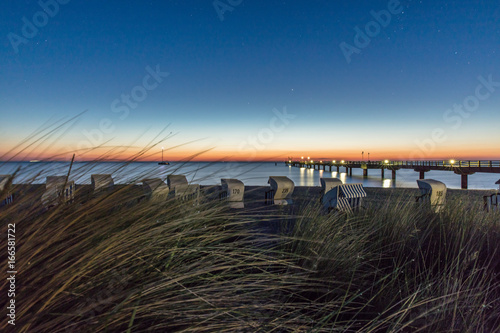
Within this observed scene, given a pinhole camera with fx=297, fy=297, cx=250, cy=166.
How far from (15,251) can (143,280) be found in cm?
49

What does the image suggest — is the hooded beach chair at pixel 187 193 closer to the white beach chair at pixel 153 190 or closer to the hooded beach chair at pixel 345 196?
the white beach chair at pixel 153 190

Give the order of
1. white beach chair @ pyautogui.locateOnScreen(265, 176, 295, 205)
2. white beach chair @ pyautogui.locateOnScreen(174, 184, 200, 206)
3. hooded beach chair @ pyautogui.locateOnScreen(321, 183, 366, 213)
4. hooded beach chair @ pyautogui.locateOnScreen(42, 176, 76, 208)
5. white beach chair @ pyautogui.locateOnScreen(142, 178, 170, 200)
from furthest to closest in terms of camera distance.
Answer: white beach chair @ pyautogui.locateOnScreen(265, 176, 295, 205) < hooded beach chair @ pyautogui.locateOnScreen(321, 183, 366, 213) < white beach chair @ pyautogui.locateOnScreen(174, 184, 200, 206) < white beach chair @ pyautogui.locateOnScreen(142, 178, 170, 200) < hooded beach chair @ pyautogui.locateOnScreen(42, 176, 76, 208)

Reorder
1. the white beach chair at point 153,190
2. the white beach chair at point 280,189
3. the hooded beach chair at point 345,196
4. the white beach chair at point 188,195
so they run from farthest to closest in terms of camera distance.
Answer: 1. the white beach chair at point 280,189
2. the hooded beach chair at point 345,196
3. the white beach chair at point 188,195
4. the white beach chair at point 153,190

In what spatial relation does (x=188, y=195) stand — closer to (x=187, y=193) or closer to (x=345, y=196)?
(x=187, y=193)

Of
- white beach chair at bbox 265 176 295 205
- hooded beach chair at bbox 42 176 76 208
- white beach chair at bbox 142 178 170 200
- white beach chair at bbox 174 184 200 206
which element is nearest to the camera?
hooded beach chair at bbox 42 176 76 208

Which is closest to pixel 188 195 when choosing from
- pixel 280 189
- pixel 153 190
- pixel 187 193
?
pixel 187 193

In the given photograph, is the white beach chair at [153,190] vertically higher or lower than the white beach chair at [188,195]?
higher

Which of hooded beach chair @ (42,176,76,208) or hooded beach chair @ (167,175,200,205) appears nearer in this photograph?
hooded beach chair @ (42,176,76,208)

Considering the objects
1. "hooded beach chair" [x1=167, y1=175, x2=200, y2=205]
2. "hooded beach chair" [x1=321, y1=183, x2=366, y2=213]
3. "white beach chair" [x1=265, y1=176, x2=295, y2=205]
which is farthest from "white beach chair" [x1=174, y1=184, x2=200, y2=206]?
"white beach chair" [x1=265, y1=176, x2=295, y2=205]

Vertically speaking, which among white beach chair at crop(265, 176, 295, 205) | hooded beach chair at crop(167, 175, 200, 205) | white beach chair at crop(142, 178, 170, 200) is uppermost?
white beach chair at crop(142, 178, 170, 200)

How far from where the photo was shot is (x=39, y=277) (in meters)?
1.04

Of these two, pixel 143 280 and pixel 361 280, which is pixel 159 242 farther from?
pixel 361 280

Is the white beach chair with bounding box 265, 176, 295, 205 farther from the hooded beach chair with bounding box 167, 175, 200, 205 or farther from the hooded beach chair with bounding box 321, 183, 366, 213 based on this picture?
the hooded beach chair with bounding box 167, 175, 200, 205

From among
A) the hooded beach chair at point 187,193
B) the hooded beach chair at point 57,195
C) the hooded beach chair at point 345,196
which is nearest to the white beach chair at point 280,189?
the hooded beach chair at point 345,196
